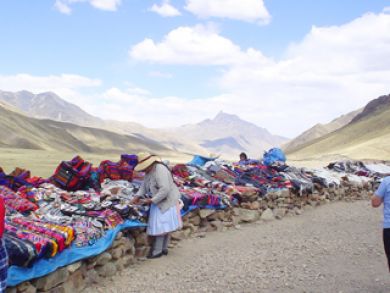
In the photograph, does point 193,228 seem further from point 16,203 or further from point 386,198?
point 386,198

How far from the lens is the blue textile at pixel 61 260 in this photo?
4.11 m

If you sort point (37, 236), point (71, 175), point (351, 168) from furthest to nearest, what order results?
point (351, 168) < point (71, 175) < point (37, 236)

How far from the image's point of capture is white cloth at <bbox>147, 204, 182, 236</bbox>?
20.9 feet

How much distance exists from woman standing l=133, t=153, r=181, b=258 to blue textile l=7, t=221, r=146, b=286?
17.9 inches

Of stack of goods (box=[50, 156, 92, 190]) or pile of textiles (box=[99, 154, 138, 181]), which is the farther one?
pile of textiles (box=[99, 154, 138, 181])

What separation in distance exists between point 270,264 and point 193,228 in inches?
76.8

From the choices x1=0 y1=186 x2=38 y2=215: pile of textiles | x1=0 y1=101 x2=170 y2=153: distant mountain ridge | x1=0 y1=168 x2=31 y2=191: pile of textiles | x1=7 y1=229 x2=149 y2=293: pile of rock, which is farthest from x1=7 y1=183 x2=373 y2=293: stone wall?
x1=0 y1=101 x2=170 y2=153: distant mountain ridge

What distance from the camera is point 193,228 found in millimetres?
7980

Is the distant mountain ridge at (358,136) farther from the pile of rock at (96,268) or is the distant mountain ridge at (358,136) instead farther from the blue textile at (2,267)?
the blue textile at (2,267)

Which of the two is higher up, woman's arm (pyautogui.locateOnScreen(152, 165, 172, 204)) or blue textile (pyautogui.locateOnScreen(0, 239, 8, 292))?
woman's arm (pyautogui.locateOnScreen(152, 165, 172, 204))

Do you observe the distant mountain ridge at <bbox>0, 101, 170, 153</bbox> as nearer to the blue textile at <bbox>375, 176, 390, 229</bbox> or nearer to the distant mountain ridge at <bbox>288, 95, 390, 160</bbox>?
the distant mountain ridge at <bbox>288, 95, 390, 160</bbox>

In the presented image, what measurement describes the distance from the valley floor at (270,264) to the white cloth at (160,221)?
1.42 feet

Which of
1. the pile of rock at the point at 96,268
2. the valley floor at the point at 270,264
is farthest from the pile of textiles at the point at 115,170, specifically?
the pile of rock at the point at 96,268

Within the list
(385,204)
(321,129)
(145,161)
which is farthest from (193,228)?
(321,129)
